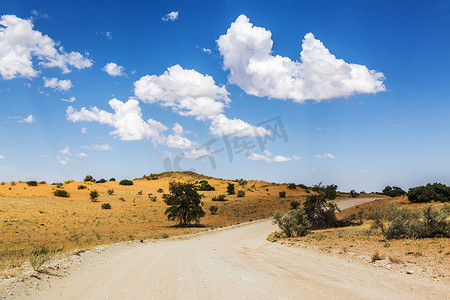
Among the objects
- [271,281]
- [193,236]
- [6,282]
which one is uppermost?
[6,282]

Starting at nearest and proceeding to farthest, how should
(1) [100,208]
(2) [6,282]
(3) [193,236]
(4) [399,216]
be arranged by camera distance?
(2) [6,282]
(4) [399,216]
(3) [193,236]
(1) [100,208]

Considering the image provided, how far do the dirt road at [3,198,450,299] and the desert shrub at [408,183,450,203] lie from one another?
34418mm

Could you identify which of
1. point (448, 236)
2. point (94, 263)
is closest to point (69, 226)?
point (94, 263)

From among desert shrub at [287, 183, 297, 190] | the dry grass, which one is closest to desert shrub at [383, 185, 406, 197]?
desert shrub at [287, 183, 297, 190]

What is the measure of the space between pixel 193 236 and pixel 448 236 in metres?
18.6

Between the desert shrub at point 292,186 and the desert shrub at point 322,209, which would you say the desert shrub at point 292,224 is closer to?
the desert shrub at point 322,209

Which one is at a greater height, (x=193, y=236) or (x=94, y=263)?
(x=94, y=263)

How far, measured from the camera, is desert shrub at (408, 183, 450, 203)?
38.2m

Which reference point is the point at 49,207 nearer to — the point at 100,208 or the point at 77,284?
the point at 100,208

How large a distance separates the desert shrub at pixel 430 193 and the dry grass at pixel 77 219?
70.0 feet

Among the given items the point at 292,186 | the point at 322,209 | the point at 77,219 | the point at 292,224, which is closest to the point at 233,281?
the point at 292,224

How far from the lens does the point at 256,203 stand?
59906 mm

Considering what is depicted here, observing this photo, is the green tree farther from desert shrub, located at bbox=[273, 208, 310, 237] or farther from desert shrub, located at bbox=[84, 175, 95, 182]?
desert shrub, located at bbox=[84, 175, 95, 182]

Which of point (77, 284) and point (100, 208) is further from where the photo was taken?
point (100, 208)
